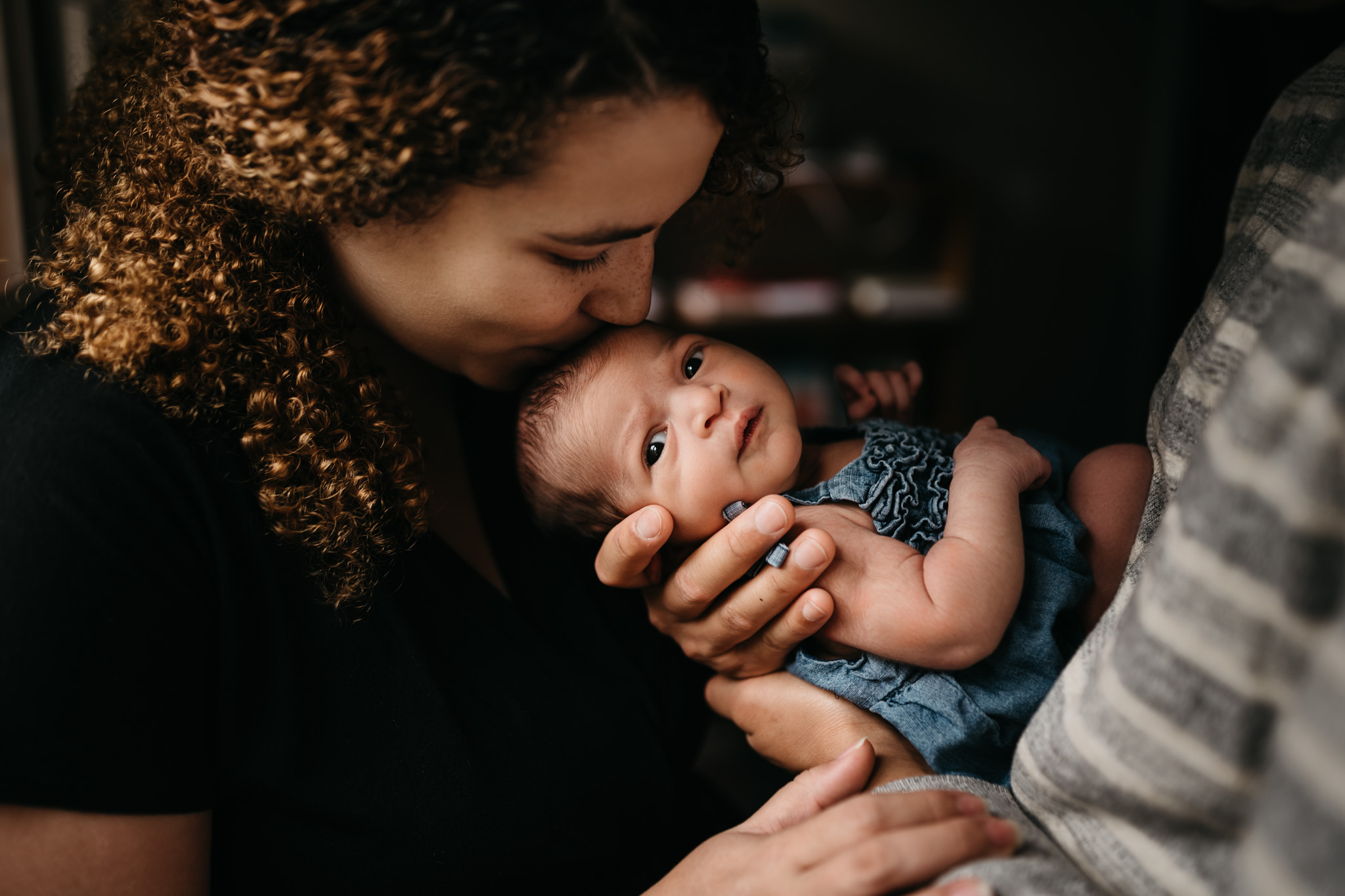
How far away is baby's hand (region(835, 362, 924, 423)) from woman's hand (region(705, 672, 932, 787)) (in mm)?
451

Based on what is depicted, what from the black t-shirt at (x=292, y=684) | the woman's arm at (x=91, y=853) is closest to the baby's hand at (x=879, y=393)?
the black t-shirt at (x=292, y=684)

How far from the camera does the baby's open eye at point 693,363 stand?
3.51 feet

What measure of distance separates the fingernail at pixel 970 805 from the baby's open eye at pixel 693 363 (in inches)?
23.2

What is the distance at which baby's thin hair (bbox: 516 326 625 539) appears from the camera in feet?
3.35

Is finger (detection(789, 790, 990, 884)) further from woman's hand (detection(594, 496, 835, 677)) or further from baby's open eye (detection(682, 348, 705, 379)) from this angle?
baby's open eye (detection(682, 348, 705, 379))

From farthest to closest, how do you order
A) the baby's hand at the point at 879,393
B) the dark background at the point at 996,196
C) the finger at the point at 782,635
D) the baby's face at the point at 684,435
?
the dark background at the point at 996,196, the baby's hand at the point at 879,393, the baby's face at the point at 684,435, the finger at the point at 782,635

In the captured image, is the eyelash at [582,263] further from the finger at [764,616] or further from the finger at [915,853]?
the finger at [915,853]

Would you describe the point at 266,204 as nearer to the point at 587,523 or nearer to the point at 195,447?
the point at 195,447

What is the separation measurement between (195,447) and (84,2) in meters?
2.02

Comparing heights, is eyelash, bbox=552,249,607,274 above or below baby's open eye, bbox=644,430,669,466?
above

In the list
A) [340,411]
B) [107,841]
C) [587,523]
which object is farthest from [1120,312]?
[107,841]

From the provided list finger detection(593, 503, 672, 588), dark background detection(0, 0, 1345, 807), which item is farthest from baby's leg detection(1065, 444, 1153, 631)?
dark background detection(0, 0, 1345, 807)

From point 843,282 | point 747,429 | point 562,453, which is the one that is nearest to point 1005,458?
point 747,429

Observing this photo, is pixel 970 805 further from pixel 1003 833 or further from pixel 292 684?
pixel 292 684
